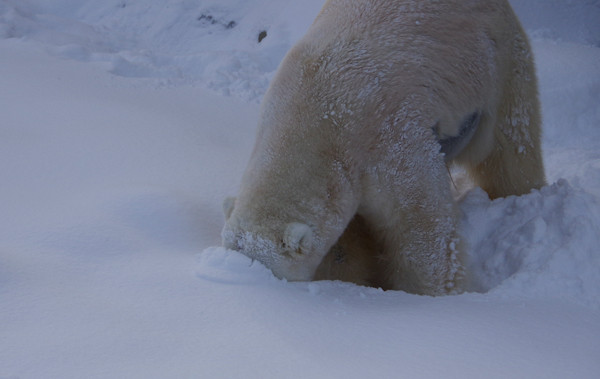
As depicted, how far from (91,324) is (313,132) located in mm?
1089

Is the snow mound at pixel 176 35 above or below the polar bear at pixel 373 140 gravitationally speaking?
below

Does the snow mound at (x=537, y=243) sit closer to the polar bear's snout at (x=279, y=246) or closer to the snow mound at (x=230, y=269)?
the polar bear's snout at (x=279, y=246)

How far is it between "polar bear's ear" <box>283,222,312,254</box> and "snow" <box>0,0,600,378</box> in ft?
0.51

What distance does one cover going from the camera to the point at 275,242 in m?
1.95

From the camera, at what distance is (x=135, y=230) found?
2166 millimetres

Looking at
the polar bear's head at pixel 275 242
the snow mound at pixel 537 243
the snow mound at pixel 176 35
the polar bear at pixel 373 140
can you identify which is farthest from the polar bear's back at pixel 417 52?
the snow mound at pixel 176 35

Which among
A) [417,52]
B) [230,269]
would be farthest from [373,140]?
[230,269]

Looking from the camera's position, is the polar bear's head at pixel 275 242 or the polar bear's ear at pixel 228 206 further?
the polar bear's ear at pixel 228 206

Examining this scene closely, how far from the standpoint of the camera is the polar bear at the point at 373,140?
2029mm

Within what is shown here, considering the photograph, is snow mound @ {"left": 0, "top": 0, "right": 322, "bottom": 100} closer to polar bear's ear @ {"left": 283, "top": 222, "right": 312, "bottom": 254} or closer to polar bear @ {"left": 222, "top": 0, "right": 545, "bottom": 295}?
polar bear @ {"left": 222, "top": 0, "right": 545, "bottom": 295}

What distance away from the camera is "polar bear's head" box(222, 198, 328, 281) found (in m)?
1.94

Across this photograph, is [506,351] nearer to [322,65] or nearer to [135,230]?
[322,65]

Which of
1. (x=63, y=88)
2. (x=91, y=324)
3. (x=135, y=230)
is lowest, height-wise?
(x=63, y=88)

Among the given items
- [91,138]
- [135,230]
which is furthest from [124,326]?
[91,138]
